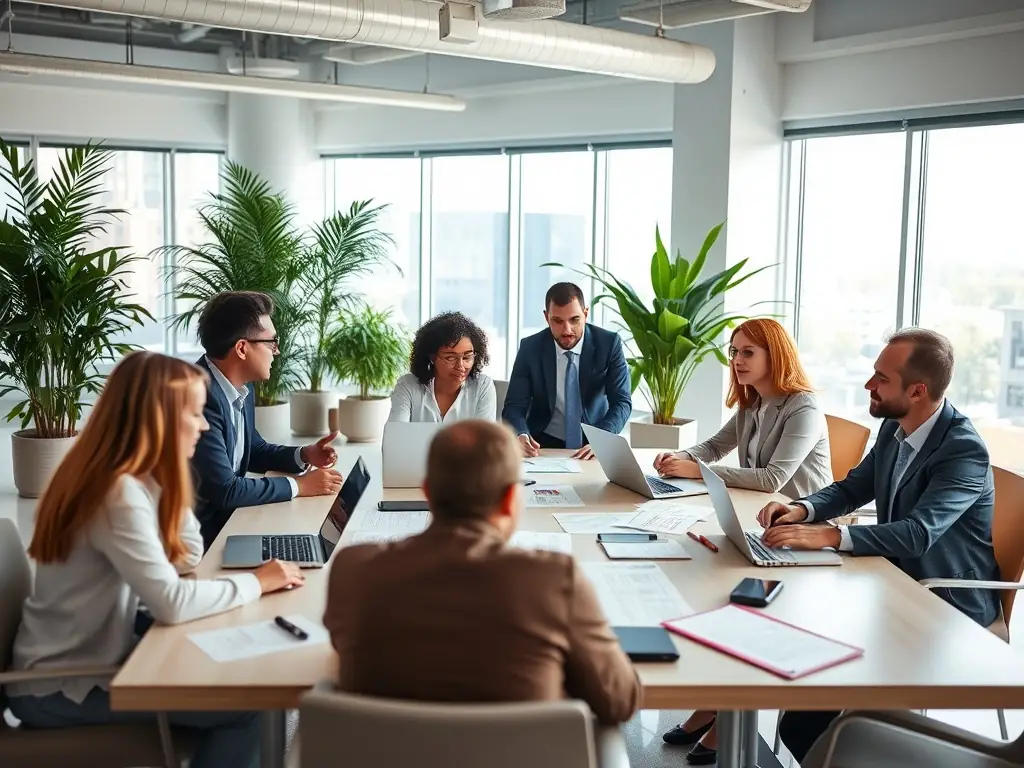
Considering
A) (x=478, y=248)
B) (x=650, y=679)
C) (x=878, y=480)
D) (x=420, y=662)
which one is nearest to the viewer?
(x=420, y=662)

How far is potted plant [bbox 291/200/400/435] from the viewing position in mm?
8578

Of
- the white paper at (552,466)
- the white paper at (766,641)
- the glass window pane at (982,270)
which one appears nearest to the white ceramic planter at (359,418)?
the glass window pane at (982,270)

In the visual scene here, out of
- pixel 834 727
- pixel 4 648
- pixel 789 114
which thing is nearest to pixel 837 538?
pixel 834 727

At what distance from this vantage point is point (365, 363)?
8570 millimetres

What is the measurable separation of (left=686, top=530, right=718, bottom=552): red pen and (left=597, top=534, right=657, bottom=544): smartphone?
111 mm

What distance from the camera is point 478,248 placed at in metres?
10.4

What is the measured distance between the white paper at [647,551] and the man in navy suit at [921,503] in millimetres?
260

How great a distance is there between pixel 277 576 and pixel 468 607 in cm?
99

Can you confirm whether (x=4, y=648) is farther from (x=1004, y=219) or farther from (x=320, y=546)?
(x=1004, y=219)

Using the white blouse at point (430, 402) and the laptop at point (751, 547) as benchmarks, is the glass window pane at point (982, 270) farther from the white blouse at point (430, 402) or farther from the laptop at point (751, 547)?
the laptop at point (751, 547)

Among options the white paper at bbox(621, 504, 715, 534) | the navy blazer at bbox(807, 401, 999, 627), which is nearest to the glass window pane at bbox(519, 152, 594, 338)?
the white paper at bbox(621, 504, 715, 534)

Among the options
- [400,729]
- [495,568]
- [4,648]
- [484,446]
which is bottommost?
[4,648]

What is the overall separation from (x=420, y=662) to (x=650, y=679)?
554 mm

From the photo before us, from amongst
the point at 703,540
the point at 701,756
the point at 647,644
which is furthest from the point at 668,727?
the point at 647,644
